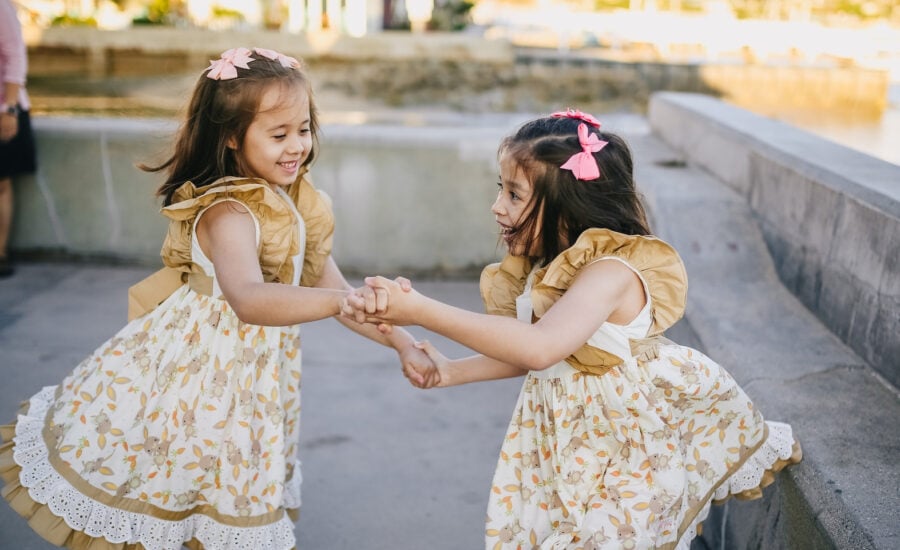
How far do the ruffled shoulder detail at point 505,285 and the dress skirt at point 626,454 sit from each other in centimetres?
18

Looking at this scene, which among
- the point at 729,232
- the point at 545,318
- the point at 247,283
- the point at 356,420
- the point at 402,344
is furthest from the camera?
the point at 729,232

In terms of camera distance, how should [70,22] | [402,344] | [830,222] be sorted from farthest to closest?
1. [70,22]
2. [830,222]
3. [402,344]

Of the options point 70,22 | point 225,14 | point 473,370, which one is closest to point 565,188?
point 473,370

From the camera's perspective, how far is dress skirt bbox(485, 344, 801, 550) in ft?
6.15

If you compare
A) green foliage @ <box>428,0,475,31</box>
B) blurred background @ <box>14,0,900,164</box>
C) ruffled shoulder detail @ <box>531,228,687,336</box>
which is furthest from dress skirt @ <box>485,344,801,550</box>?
green foliage @ <box>428,0,475,31</box>

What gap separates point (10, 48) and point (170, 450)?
10.6 feet

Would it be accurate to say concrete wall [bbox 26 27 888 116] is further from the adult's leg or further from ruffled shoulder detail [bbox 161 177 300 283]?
ruffled shoulder detail [bbox 161 177 300 283]

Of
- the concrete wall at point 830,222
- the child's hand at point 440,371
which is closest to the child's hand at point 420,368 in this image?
the child's hand at point 440,371

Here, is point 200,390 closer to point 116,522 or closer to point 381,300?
point 116,522

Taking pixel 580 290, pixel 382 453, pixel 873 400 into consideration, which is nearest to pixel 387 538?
pixel 382 453

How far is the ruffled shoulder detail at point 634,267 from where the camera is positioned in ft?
6.20

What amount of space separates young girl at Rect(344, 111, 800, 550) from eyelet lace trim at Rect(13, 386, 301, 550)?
0.58 metres

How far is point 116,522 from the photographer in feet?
6.89

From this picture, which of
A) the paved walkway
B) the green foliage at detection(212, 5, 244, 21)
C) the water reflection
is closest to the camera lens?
the paved walkway
